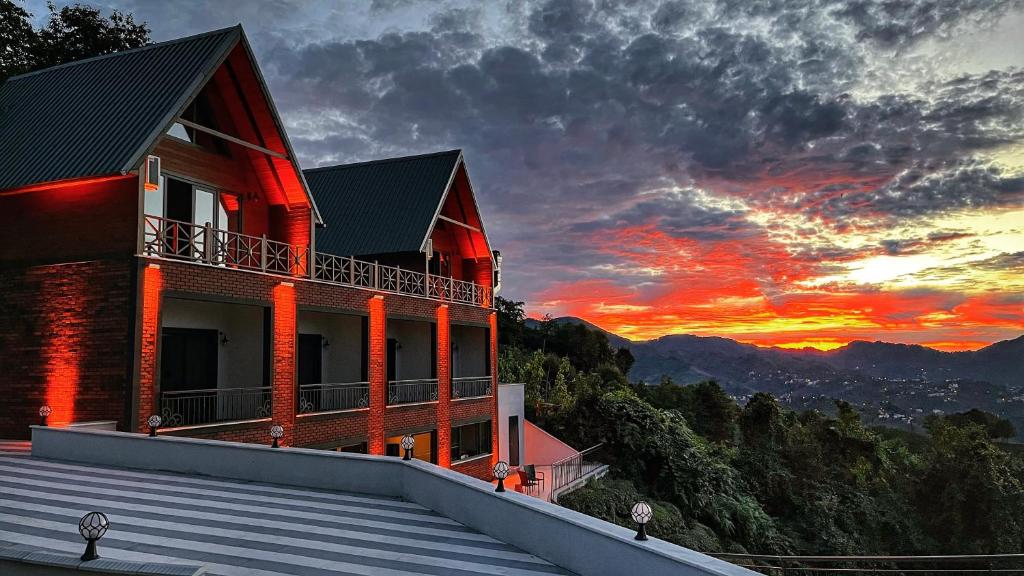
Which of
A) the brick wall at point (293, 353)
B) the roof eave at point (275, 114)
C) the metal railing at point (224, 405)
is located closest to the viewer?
the brick wall at point (293, 353)

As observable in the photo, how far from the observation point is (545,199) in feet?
127

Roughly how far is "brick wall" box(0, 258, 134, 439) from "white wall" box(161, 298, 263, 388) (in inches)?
125

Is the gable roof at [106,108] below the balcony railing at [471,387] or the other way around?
the other way around

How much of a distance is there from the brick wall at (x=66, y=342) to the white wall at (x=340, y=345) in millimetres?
A: 7710

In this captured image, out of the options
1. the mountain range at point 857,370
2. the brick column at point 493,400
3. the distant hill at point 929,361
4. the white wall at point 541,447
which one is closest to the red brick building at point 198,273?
the brick column at point 493,400

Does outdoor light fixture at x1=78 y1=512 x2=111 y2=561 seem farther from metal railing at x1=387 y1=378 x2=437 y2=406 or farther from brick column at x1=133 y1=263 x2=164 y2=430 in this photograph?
metal railing at x1=387 y1=378 x2=437 y2=406

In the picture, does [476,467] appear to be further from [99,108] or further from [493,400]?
[99,108]

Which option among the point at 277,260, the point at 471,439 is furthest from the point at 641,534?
the point at 471,439

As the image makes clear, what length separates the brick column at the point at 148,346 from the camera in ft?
44.2

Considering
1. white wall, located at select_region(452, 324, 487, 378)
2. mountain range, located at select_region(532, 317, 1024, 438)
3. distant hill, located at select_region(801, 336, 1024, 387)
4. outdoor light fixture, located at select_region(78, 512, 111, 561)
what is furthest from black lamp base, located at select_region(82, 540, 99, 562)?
distant hill, located at select_region(801, 336, 1024, 387)

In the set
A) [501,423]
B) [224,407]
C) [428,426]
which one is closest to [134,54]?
[224,407]

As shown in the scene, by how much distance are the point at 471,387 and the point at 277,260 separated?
10.7 meters

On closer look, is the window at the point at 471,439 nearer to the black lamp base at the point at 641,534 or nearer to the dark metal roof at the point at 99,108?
the dark metal roof at the point at 99,108

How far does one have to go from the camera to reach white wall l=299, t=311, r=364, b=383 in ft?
70.9
